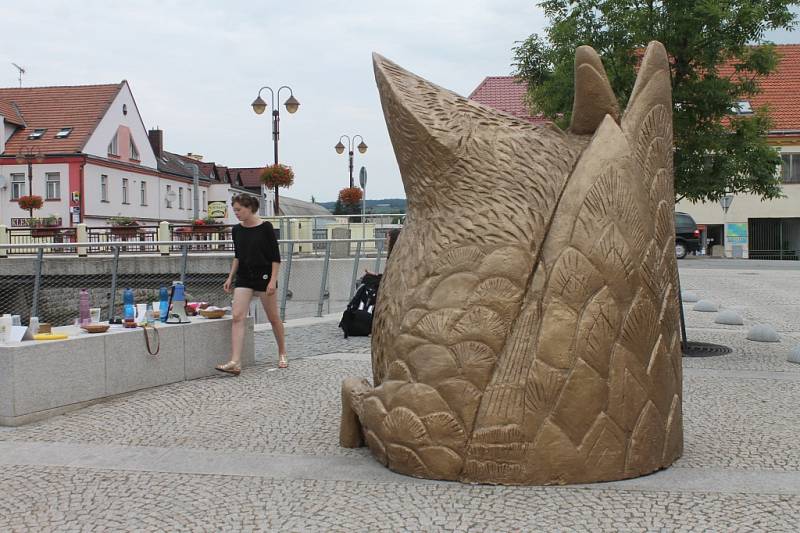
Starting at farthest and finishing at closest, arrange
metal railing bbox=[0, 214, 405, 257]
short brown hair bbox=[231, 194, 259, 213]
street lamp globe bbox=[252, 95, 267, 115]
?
street lamp globe bbox=[252, 95, 267, 115], metal railing bbox=[0, 214, 405, 257], short brown hair bbox=[231, 194, 259, 213]

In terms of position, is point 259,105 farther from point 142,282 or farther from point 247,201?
point 247,201

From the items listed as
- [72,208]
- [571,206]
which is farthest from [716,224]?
[571,206]

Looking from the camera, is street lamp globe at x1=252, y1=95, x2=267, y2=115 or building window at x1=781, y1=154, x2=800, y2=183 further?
building window at x1=781, y1=154, x2=800, y2=183

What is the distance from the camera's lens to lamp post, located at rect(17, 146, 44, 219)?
1497 inches

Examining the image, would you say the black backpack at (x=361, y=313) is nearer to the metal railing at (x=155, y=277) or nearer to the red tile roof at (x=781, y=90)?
the metal railing at (x=155, y=277)

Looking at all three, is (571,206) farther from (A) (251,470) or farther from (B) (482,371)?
(A) (251,470)

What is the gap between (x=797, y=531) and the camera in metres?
3.62

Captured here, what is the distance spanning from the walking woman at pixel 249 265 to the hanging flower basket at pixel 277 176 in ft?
61.4

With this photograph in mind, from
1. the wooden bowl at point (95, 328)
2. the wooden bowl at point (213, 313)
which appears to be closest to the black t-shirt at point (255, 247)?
the wooden bowl at point (213, 313)

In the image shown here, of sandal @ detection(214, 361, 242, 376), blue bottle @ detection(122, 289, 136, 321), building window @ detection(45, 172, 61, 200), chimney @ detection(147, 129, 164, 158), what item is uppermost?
chimney @ detection(147, 129, 164, 158)

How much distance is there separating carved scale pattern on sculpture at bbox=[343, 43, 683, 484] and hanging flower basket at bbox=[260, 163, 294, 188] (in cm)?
2203

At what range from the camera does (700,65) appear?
30.3ft

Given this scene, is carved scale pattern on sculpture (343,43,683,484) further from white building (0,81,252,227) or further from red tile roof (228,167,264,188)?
red tile roof (228,167,264,188)

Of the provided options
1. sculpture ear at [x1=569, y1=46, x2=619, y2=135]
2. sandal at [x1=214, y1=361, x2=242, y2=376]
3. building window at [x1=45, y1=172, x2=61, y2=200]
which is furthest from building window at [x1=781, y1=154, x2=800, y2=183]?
building window at [x1=45, y1=172, x2=61, y2=200]
